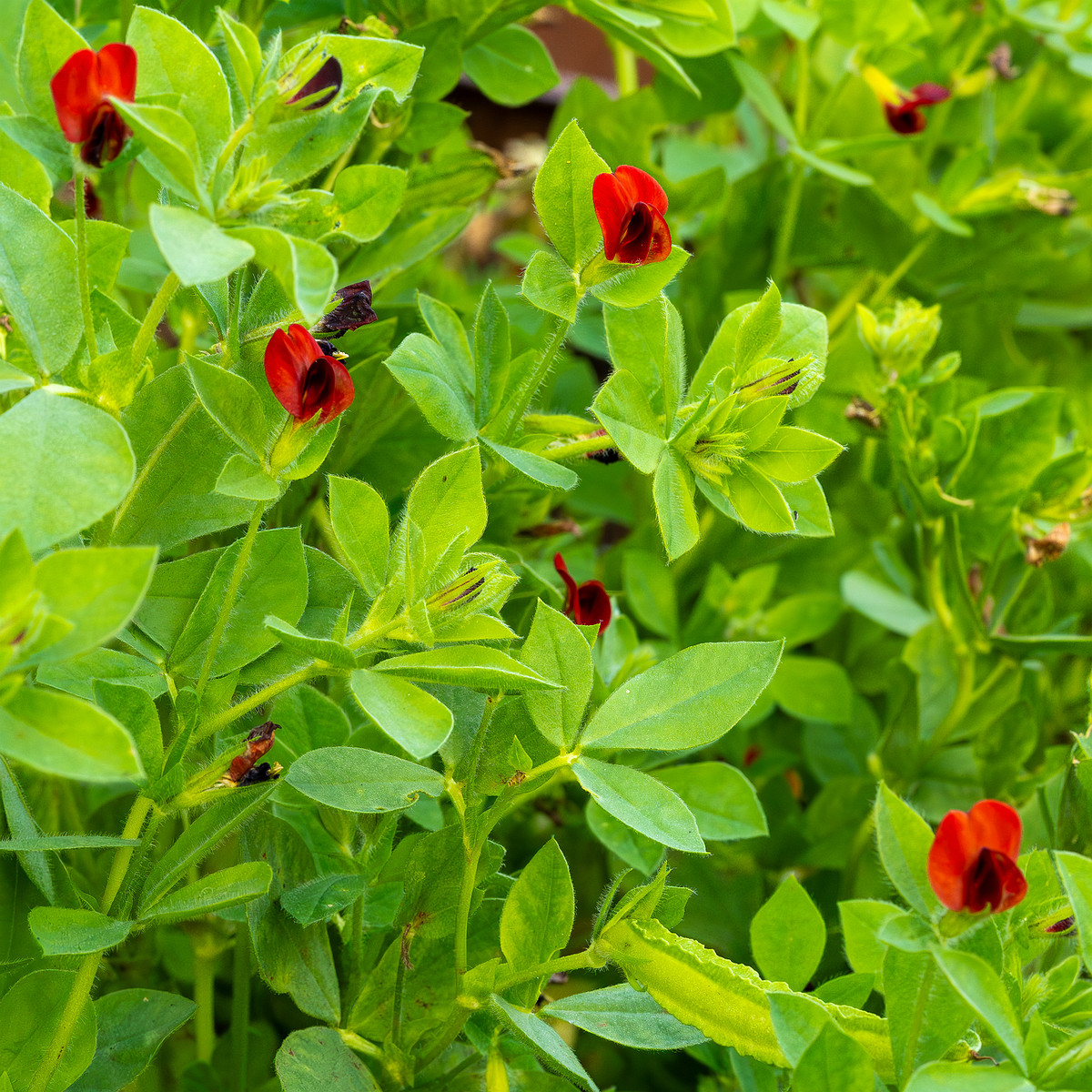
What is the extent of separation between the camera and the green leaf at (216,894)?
39 centimetres

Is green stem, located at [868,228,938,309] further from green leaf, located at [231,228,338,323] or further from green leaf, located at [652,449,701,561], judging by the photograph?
green leaf, located at [231,228,338,323]

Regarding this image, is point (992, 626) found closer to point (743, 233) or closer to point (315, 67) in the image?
point (743, 233)

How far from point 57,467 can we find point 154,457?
0.07 metres

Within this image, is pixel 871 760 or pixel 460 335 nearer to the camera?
pixel 460 335

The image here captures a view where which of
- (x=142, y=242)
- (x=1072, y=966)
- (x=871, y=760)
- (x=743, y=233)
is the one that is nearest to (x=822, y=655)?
(x=871, y=760)

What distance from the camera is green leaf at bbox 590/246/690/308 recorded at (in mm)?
443

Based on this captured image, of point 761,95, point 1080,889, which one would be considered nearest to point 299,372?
point 1080,889

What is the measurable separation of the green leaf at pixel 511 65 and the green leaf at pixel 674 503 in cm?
36

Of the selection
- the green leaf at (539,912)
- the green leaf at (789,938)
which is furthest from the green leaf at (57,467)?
the green leaf at (789,938)

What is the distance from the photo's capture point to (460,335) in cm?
51

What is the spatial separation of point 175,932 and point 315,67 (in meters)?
0.48

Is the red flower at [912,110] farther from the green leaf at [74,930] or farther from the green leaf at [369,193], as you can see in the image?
the green leaf at [74,930]

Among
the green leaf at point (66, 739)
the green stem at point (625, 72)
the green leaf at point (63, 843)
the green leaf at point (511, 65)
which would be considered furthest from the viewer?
the green stem at point (625, 72)

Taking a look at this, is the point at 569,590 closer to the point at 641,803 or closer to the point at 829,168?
the point at 641,803
